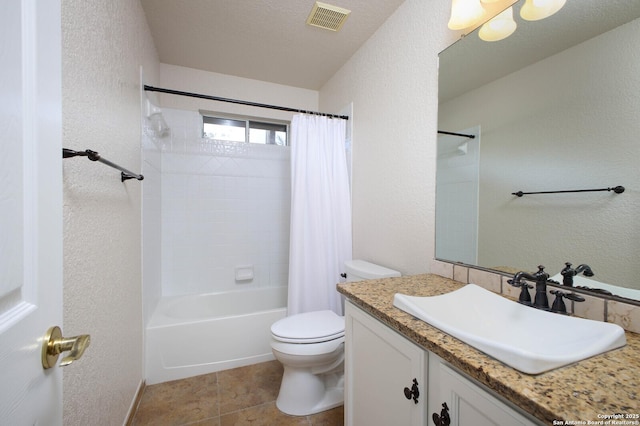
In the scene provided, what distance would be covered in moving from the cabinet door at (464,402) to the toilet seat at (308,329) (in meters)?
0.83

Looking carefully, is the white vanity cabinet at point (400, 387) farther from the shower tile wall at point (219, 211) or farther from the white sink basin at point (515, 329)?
the shower tile wall at point (219, 211)

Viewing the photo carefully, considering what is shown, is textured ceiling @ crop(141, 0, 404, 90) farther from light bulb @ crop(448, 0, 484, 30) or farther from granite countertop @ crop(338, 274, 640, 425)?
granite countertop @ crop(338, 274, 640, 425)

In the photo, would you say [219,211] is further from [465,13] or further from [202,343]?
[465,13]

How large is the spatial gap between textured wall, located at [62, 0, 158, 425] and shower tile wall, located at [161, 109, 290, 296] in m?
0.83

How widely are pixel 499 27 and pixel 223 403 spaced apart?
245 cm

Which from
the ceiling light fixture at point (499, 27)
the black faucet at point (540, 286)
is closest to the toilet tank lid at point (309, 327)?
the black faucet at point (540, 286)

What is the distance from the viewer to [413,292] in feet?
3.52

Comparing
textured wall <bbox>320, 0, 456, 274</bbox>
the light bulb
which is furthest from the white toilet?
the light bulb

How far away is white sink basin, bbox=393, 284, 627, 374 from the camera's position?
0.55 metres

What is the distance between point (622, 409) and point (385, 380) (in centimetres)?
58

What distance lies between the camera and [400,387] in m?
0.81

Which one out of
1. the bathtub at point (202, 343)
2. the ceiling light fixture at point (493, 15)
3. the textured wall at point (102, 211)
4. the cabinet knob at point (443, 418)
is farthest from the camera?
the bathtub at point (202, 343)

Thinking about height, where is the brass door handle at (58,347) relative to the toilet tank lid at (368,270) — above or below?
above

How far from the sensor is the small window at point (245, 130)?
2.62m
